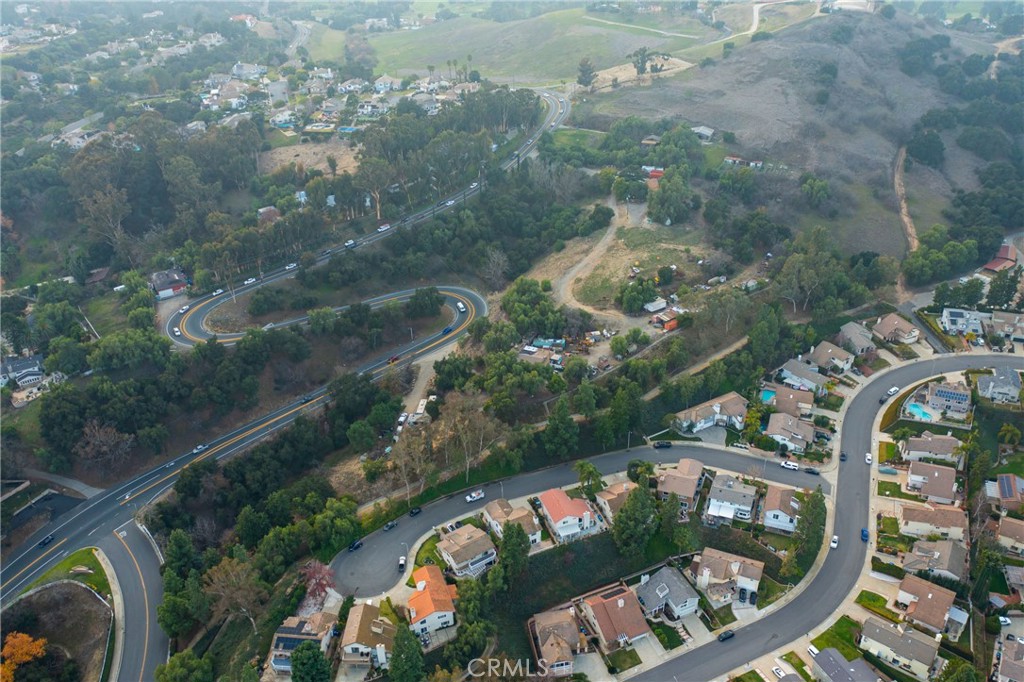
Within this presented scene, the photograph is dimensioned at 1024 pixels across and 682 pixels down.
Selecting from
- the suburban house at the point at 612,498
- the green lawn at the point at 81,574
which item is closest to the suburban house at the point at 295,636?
the green lawn at the point at 81,574

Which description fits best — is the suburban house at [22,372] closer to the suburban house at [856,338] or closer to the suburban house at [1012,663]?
the suburban house at [1012,663]

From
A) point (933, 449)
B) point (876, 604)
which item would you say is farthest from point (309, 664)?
point (933, 449)

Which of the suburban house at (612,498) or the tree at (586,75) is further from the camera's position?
A: the tree at (586,75)

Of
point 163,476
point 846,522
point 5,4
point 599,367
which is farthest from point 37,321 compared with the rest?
point 5,4

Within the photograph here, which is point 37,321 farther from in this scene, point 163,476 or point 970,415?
point 970,415

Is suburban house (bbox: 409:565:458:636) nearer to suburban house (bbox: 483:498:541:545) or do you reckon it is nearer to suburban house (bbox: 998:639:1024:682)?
suburban house (bbox: 483:498:541:545)
